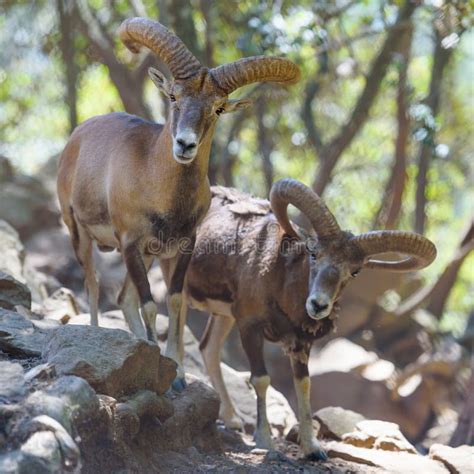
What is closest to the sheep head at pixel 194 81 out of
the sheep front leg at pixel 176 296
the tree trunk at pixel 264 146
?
the sheep front leg at pixel 176 296

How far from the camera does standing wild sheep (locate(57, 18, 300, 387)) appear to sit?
7773 mm

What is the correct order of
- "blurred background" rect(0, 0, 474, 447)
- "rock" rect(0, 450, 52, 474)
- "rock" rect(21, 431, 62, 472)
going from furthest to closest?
"blurred background" rect(0, 0, 474, 447) < "rock" rect(21, 431, 62, 472) < "rock" rect(0, 450, 52, 474)

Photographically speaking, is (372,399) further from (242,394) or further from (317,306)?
(317,306)

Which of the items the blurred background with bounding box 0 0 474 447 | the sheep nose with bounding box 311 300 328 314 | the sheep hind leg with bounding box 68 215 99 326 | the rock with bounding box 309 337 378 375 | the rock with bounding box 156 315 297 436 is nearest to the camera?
the sheep nose with bounding box 311 300 328 314

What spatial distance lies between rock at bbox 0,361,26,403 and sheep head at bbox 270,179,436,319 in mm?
3122

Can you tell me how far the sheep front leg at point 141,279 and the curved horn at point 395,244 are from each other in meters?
2.15

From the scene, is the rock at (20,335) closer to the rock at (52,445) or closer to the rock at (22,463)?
the rock at (52,445)

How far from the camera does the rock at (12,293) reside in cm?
859

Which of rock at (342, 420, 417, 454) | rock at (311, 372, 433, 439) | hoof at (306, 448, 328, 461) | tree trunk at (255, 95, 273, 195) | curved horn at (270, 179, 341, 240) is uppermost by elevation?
tree trunk at (255, 95, 273, 195)

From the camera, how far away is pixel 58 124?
1003 inches

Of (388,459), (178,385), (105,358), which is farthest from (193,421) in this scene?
(388,459)

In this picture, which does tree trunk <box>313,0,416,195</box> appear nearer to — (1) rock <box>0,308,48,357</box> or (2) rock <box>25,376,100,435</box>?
(1) rock <box>0,308,48,357</box>

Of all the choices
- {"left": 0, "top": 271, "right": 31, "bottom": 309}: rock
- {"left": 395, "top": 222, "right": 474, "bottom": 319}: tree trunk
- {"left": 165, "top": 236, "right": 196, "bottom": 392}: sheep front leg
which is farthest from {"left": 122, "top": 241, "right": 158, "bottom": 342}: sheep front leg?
{"left": 395, "top": 222, "right": 474, "bottom": 319}: tree trunk

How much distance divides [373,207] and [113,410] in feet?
50.1
